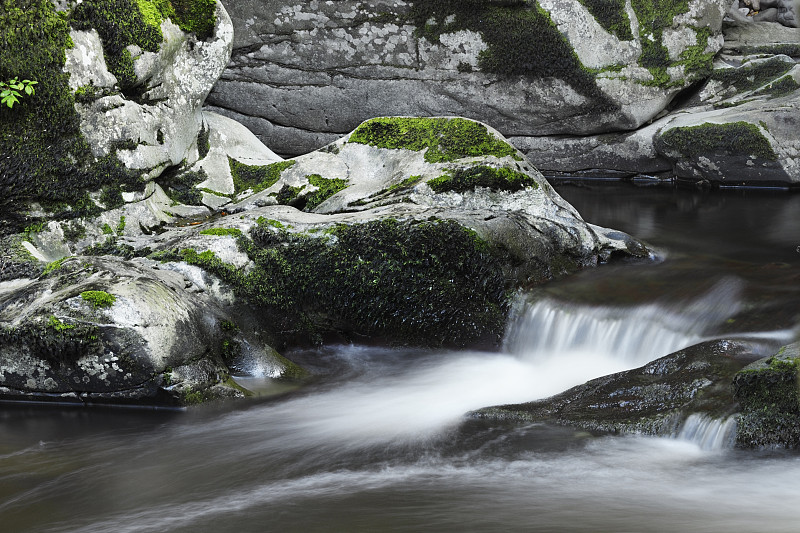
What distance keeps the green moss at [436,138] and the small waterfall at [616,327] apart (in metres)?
2.01

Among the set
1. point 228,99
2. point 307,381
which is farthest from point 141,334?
point 228,99

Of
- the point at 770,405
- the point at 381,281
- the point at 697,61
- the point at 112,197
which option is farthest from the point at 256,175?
the point at 697,61

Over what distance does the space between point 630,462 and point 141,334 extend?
308 cm

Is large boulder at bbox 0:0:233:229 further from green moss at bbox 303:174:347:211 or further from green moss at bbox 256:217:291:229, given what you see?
green moss at bbox 256:217:291:229

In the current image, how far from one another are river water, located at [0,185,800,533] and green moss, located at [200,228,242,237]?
115 centimetres

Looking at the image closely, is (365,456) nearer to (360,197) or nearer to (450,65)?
(360,197)

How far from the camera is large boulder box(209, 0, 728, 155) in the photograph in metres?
13.2

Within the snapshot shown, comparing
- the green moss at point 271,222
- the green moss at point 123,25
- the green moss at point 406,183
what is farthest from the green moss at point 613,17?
the green moss at point 271,222

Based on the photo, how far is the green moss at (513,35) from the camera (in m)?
13.1

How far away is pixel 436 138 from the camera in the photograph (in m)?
7.93

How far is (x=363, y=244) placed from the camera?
246 inches

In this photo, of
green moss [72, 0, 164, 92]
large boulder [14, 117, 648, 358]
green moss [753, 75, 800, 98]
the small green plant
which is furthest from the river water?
green moss [753, 75, 800, 98]

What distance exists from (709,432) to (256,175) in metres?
5.59

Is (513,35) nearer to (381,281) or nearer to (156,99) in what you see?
(156,99)
